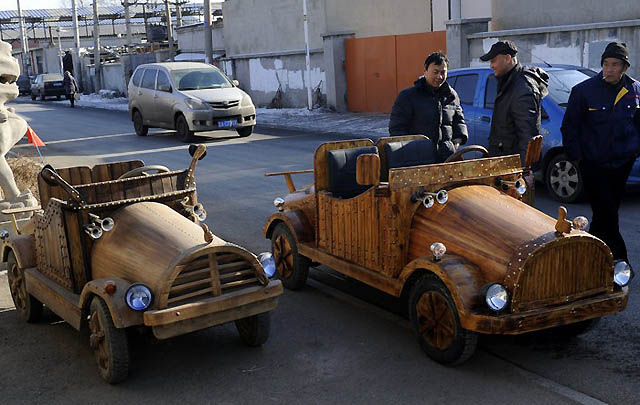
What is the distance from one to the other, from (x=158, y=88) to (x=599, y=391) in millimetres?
16179

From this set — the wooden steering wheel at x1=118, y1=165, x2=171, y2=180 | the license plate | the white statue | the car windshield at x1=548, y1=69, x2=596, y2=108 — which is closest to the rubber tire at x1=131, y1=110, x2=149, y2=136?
the license plate

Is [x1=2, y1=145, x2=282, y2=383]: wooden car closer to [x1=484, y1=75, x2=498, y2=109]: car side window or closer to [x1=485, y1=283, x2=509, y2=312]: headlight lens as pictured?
[x1=485, y1=283, x2=509, y2=312]: headlight lens

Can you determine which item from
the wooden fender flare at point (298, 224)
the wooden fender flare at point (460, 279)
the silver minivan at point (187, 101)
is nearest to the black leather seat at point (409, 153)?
the wooden fender flare at point (298, 224)

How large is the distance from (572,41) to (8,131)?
40.9 ft

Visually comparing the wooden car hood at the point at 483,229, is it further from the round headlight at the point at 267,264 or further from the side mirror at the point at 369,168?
the round headlight at the point at 267,264

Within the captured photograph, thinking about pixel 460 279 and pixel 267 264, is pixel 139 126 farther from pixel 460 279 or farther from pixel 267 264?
pixel 460 279

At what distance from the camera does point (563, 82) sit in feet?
31.9

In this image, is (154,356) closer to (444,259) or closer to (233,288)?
(233,288)

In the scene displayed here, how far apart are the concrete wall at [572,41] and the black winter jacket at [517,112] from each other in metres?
8.88

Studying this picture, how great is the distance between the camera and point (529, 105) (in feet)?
20.4

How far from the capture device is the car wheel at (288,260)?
627cm

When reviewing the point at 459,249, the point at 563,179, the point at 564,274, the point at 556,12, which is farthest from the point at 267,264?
the point at 556,12

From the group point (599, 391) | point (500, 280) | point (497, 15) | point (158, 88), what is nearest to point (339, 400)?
point (500, 280)

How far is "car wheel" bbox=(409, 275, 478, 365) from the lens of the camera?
4422mm
